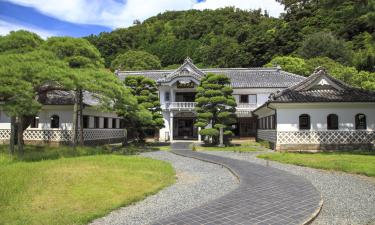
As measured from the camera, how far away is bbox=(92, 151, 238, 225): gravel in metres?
5.88

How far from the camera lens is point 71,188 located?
7.71m

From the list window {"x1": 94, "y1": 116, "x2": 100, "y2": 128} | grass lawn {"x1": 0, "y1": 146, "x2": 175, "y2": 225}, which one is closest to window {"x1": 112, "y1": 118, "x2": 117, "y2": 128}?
window {"x1": 94, "y1": 116, "x2": 100, "y2": 128}

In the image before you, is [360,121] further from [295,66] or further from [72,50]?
[295,66]

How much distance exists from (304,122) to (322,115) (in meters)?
1.12

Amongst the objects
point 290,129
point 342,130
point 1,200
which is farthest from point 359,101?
point 1,200

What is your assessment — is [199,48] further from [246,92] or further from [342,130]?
[342,130]

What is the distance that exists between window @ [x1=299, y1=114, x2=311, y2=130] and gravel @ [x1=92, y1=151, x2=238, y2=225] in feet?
30.2

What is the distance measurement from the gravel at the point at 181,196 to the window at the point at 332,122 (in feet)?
33.8

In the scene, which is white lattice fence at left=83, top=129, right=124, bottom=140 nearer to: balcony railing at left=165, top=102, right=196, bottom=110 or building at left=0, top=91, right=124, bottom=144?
building at left=0, top=91, right=124, bottom=144

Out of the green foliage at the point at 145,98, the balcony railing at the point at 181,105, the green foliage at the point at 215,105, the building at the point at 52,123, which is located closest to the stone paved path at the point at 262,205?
the green foliage at the point at 215,105

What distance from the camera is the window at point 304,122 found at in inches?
744

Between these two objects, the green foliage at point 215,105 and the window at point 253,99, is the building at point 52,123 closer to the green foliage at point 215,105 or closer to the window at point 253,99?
the green foliage at point 215,105

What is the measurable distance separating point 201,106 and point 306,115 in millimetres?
7676

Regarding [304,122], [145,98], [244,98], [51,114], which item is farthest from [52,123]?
[244,98]
